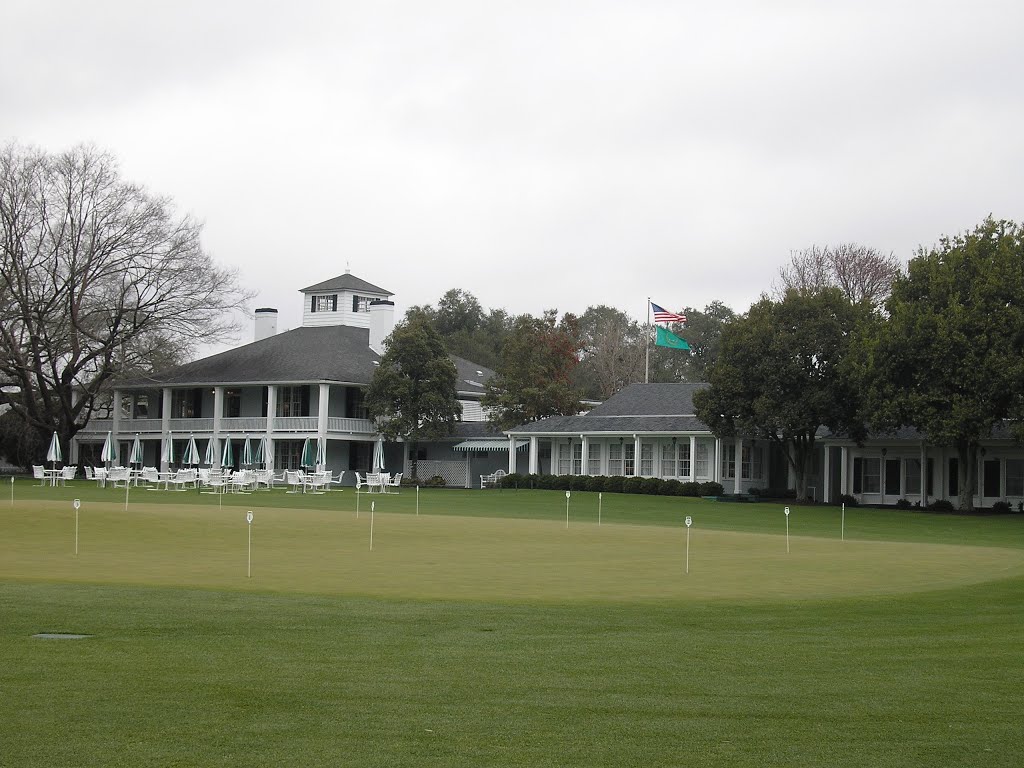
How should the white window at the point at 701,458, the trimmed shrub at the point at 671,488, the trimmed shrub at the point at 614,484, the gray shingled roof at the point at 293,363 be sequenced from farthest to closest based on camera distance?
1. the gray shingled roof at the point at 293,363
2. the white window at the point at 701,458
3. the trimmed shrub at the point at 614,484
4. the trimmed shrub at the point at 671,488

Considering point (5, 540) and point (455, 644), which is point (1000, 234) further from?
point (455, 644)

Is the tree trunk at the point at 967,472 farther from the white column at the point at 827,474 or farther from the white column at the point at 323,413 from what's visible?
the white column at the point at 323,413

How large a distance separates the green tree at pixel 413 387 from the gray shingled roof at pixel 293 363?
278 cm

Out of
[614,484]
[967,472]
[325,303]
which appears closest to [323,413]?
[325,303]

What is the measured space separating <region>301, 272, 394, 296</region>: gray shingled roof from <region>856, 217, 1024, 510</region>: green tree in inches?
1404

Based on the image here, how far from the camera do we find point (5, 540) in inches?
969

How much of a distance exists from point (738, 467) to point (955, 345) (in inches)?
546

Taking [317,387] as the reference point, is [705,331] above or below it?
above

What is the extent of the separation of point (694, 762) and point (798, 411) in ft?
148

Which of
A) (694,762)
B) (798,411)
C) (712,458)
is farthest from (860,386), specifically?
(694,762)

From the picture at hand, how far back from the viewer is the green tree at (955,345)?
43656 mm

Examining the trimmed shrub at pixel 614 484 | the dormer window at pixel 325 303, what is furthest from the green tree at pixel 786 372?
the dormer window at pixel 325 303

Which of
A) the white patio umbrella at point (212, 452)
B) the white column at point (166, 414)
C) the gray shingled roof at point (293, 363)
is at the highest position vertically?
the gray shingled roof at point (293, 363)

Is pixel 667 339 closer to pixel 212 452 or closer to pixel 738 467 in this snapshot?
pixel 738 467
